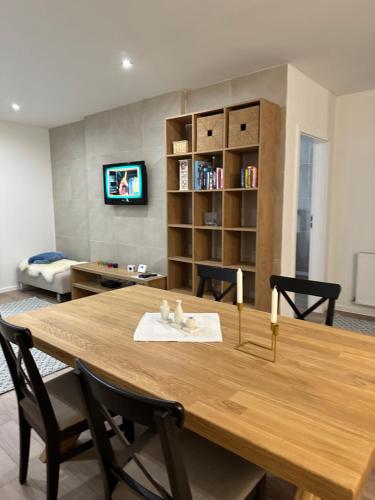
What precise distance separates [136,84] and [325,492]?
3723 millimetres

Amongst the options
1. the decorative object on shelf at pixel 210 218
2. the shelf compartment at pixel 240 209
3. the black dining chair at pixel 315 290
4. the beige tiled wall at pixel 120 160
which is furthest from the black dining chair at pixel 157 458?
the beige tiled wall at pixel 120 160

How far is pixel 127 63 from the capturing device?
121 inches

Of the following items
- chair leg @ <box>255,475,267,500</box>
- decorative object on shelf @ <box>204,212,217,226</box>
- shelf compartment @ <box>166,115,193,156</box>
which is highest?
shelf compartment @ <box>166,115,193,156</box>

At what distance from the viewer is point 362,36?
8.54 feet

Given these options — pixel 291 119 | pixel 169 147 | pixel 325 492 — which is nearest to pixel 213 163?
pixel 169 147

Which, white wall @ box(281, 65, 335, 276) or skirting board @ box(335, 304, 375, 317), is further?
skirting board @ box(335, 304, 375, 317)

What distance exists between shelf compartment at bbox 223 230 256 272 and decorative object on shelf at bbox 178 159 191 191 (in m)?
0.69

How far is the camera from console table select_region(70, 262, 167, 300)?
3.94 m

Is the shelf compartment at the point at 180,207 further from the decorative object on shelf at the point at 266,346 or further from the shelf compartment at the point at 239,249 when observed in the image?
the decorative object on shelf at the point at 266,346

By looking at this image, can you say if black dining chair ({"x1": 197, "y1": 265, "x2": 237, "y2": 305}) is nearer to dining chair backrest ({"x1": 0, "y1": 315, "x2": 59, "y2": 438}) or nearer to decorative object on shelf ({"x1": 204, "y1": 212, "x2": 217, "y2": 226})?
dining chair backrest ({"x1": 0, "y1": 315, "x2": 59, "y2": 438})

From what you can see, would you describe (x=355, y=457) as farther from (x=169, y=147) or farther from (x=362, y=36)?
(x=169, y=147)

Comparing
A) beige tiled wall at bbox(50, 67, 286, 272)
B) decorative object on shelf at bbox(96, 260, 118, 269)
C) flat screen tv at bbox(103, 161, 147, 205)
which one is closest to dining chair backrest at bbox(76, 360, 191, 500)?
beige tiled wall at bbox(50, 67, 286, 272)

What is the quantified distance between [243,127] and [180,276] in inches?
69.1

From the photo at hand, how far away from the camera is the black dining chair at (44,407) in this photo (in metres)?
1.35
